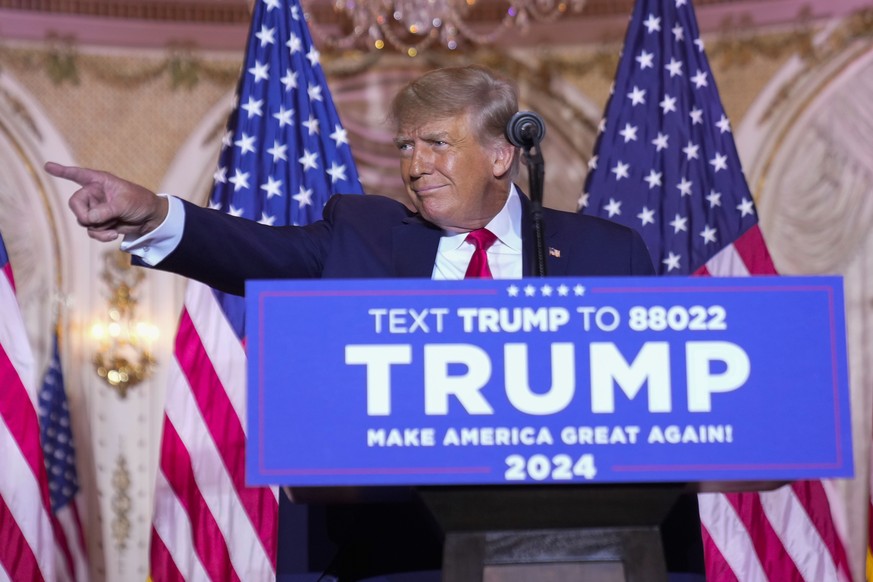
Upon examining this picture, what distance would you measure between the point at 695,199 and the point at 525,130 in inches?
91.6

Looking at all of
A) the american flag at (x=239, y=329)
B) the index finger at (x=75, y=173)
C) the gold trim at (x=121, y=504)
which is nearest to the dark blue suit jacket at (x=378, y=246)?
the index finger at (x=75, y=173)

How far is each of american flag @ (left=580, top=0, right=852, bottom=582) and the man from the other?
1.60 meters

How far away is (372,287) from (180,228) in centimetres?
57

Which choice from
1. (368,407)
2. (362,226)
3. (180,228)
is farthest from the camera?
(362,226)

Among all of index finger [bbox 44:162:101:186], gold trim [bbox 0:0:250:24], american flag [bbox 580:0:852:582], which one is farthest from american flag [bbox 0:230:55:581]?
gold trim [bbox 0:0:250:24]

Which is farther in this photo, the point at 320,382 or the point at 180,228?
the point at 180,228

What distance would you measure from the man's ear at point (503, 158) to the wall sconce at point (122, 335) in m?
4.63

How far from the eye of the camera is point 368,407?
5.03 ft

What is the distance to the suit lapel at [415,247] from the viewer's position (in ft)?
7.73

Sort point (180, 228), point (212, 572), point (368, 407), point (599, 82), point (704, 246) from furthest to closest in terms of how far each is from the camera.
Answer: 1. point (599, 82)
2. point (704, 246)
3. point (212, 572)
4. point (180, 228)
5. point (368, 407)

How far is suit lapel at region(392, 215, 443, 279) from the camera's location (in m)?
2.36

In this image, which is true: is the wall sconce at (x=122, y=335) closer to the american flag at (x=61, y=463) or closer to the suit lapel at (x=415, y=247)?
the american flag at (x=61, y=463)

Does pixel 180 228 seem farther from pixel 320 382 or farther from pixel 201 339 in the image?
pixel 201 339

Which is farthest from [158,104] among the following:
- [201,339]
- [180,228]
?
[180,228]
